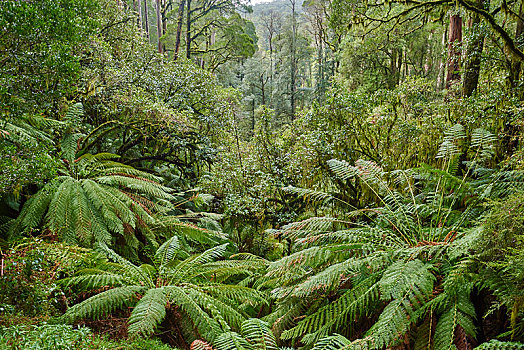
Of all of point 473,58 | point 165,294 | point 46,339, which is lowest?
point 165,294

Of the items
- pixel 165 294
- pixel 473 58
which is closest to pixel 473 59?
pixel 473 58

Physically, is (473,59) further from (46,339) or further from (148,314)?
(46,339)

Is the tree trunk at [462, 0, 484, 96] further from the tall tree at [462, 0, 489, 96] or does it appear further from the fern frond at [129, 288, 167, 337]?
the fern frond at [129, 288, 167, 337]

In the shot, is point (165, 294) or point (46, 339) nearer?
point (46, 339)

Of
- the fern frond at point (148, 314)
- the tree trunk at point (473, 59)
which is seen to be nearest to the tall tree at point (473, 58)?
the tree trunk at point (473, 59)

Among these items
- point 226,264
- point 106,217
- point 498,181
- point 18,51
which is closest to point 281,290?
point 226,264

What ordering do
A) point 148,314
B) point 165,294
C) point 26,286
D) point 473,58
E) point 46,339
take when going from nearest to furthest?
point 46,339 < point 26,286 < point 148,314 < point 165,294 < point 473,58

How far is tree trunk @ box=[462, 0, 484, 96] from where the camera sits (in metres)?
4.35

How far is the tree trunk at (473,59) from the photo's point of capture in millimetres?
4348

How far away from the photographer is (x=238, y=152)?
22.0 ft


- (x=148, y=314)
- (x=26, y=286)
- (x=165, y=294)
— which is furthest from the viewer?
(x=165, y=294)

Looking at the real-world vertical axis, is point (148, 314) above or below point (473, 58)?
below

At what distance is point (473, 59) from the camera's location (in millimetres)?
4520

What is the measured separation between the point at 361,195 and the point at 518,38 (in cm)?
276
